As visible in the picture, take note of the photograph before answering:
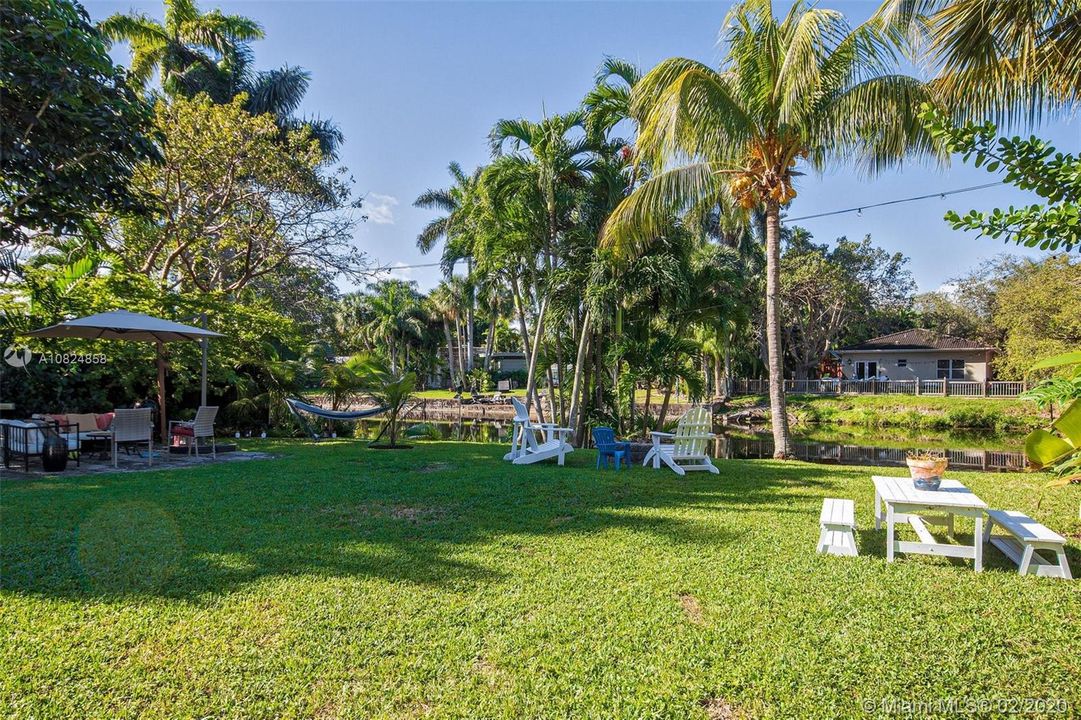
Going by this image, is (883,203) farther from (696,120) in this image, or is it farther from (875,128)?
(696,120)

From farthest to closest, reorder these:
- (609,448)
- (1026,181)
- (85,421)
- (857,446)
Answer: (857,446) → (85,421) → (609,448) → (1026,181)

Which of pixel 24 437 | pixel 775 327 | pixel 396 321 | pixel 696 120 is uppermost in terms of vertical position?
pixel 396 321

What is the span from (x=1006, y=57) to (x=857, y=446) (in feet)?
50.3

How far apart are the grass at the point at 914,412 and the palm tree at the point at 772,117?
16.5 metres

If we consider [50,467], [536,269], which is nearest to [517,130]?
[536,269]

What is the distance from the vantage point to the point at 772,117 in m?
8.88

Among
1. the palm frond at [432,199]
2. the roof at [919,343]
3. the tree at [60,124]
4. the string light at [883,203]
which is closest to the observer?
the tree at [60,124]

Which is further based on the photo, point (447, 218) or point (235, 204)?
point (447, 218)

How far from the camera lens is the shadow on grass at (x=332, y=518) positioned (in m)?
3.69

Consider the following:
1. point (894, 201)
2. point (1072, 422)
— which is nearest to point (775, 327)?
point (894, 201)

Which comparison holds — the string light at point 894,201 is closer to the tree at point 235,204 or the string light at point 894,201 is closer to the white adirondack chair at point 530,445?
the white adirondack chair at point 530,445

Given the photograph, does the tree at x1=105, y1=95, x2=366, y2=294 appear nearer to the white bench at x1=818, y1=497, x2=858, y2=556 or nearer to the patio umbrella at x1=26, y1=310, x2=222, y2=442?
the patio umbrella at x1=26, y1=310, x2=222, y2=442

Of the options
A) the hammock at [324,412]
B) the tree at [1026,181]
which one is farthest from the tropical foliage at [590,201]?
the hammock at [324,412]

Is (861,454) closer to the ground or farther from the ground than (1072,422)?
closer to the ground
